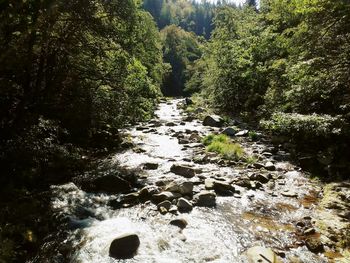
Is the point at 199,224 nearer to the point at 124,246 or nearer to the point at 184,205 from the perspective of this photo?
the point at 184,205

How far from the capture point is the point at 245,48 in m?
28.3

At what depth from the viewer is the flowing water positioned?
22.1 ft

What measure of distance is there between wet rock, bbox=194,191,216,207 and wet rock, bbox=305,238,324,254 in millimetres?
2930

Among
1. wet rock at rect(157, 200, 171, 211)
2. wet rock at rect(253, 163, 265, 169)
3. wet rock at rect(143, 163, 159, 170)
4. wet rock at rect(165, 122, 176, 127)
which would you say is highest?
wet rock at rect(253, 163, 265, 169)

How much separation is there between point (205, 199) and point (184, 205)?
810 millimetres

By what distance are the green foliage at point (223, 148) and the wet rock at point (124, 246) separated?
8.00m

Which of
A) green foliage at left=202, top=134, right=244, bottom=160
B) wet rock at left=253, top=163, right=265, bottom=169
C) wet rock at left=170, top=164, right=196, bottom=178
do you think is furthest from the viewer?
green foliage at left=202, top=134, right=244, bottom=160

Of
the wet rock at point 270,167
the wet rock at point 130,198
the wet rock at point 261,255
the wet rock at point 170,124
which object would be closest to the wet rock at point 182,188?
the wet rock at point 130,198

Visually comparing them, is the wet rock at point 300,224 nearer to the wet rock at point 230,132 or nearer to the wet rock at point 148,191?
the wet rock at point 148,191

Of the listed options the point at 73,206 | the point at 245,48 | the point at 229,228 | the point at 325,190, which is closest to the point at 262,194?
the point at 325,190

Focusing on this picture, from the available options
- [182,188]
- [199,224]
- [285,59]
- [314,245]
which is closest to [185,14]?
[285,59]

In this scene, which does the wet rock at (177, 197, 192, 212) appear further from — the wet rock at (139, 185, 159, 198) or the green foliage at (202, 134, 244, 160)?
the green foliage at (202, 134, 244, 160)

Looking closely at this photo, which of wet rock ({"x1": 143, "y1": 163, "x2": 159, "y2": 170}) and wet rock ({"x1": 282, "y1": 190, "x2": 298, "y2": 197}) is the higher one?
wet rock ({"x1": 282, "y1": 190, "x2": 298, "y2": 197})

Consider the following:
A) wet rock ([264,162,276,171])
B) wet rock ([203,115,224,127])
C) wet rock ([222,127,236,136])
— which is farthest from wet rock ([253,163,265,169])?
wet rock ([203,115,224,127])
